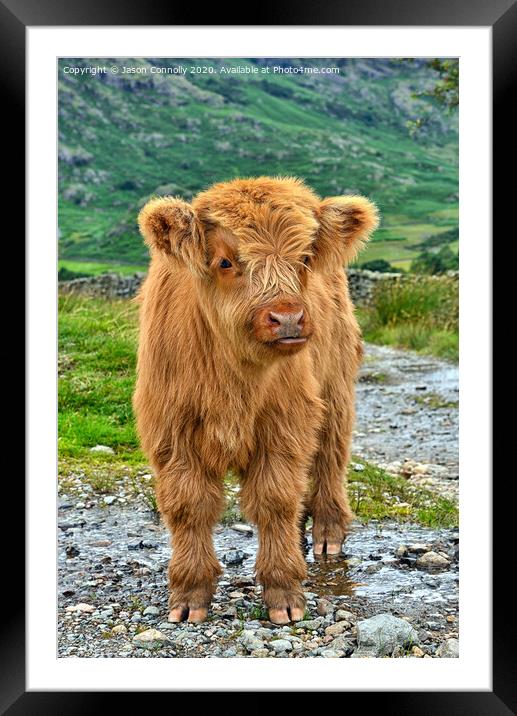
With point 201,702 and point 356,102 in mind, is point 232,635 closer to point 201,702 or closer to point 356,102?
point 201,702

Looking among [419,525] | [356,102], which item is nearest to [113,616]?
[419,525]

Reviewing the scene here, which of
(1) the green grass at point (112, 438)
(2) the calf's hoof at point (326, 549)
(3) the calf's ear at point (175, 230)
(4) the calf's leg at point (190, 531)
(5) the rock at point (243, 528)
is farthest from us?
(1) the green grass at point (112, 438)

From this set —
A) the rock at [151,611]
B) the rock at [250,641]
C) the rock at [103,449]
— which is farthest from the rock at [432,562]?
the rock at [103,449]

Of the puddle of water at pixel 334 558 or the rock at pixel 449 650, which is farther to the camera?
the puddle of water at pixel 334 558

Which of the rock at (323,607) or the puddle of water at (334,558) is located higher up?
the puddle of water at (334,558)

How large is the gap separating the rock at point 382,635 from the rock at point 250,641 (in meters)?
0.49

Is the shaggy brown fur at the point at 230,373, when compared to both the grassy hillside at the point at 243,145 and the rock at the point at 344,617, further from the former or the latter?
the grassy hillside at the point at 243,145

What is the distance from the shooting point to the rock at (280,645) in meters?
4.73

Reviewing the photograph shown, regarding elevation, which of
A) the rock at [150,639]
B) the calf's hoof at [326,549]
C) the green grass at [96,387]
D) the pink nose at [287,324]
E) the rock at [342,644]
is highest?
the pink nose at [287,324]

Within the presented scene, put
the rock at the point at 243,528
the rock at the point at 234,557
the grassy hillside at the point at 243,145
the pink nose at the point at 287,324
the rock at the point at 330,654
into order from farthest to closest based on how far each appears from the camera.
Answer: the grassy hillside at the point at 243,145, the rock at the point at 243,528, the rock at the point at 234,557, the rock at the point at 330,654, the pink nose at the point at 287,324

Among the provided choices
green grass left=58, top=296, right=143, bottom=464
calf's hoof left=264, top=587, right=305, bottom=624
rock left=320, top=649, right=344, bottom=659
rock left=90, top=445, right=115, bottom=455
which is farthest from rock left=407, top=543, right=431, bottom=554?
rock left=90, top=445, right=115, bottom=455
